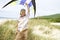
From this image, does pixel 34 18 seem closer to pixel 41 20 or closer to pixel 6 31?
pixel 41 20

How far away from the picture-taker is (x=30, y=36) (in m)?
1.40

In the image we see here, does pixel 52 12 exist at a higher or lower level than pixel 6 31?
higher

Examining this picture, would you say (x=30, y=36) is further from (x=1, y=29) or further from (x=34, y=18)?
(x=1, y=29)

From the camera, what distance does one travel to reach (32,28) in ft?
4.59

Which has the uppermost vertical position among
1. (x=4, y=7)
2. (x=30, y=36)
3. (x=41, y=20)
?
(x=4, y=7)

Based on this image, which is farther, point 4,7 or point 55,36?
point 4,7

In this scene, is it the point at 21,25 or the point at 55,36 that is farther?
the point at 21,25

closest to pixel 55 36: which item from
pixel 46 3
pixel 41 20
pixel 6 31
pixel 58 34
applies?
pixel 58 34

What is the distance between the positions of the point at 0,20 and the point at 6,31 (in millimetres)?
126

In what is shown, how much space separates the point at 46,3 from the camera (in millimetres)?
1392

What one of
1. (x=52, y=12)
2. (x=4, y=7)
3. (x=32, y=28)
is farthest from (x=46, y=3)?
(x=4, y=7)

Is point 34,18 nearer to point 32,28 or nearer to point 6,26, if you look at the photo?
point 32,28

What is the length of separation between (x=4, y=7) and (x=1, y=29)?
21 centimetres

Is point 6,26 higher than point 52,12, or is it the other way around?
point 52,12
